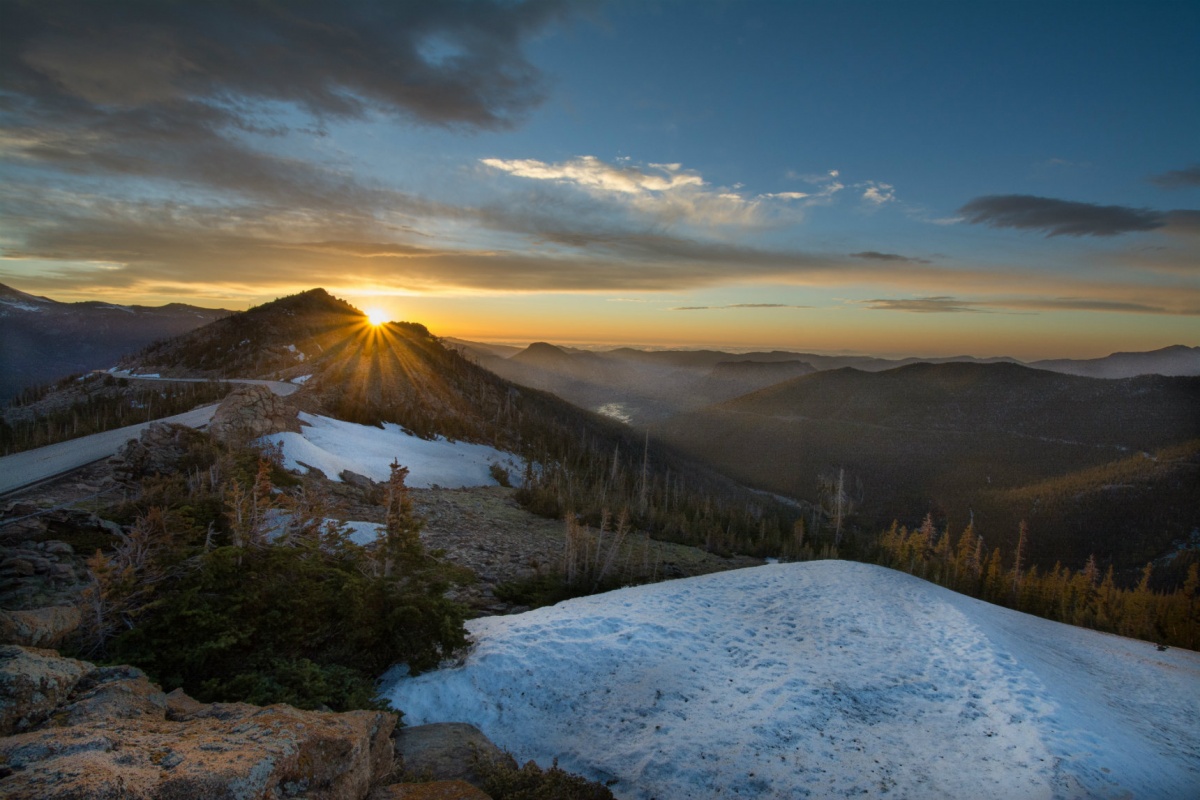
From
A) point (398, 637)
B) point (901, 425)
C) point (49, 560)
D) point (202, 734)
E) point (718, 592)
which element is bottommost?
point (901, 425)

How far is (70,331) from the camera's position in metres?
127

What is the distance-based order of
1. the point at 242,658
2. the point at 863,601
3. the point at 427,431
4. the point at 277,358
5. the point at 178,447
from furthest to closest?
the point at 277,358, the point at 427,431, the point at 178,447, the point at 863,601, the point at 242,658

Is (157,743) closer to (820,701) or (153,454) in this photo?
(820,701)

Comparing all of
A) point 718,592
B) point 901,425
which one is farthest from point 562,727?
point 901,425

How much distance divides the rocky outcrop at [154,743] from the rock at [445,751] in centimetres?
78

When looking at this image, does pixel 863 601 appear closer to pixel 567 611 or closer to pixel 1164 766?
pixel 1164 766

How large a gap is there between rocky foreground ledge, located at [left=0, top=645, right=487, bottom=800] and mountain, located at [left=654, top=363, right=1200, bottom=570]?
125036 millimetres

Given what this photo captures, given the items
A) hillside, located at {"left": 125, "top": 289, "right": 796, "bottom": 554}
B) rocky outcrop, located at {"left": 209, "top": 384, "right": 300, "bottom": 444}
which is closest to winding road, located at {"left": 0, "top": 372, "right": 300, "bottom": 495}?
rocky outcrop, located at {"left": 209, "top": 384, "right": 300, "bottom": 444}

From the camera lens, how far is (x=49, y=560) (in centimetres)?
818

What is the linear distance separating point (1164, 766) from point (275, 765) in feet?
33.9

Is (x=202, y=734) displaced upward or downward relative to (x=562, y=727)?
upward

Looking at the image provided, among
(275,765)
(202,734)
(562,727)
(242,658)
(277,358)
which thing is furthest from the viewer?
(277,358)

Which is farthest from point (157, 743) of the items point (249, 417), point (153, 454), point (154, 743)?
point (249, 417)

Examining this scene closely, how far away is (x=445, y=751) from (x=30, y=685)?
3728mm
